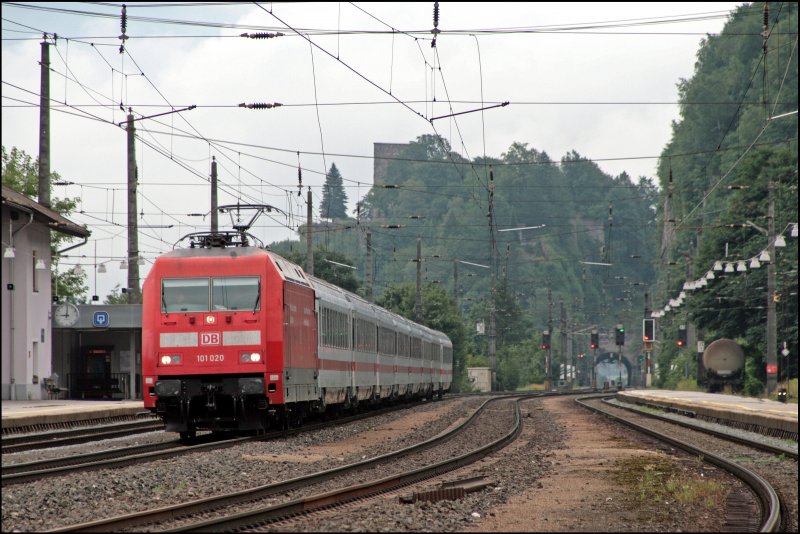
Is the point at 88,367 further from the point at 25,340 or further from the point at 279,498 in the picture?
the point at 279,498

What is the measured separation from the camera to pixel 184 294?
71.9 feet

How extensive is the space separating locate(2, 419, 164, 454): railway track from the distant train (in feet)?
129

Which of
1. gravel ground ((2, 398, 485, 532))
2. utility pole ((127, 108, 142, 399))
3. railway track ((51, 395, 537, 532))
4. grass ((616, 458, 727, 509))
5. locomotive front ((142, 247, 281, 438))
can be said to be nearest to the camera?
railway track ((51, 395, 537, 532))

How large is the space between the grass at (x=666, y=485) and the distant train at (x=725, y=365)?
4523 cm

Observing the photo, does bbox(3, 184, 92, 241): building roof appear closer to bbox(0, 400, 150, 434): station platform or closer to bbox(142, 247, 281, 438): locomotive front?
bbox(0, 400, 150, 434): station platform

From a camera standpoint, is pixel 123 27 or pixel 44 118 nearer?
pixel 123 27

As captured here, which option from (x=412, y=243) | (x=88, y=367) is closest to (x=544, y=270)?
(x=412, y=243)

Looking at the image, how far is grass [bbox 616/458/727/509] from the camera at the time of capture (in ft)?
43.1

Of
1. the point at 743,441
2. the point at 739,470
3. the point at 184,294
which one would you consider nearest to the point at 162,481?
the point at 739,470

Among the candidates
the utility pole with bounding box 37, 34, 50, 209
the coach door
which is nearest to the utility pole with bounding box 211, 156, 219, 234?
the utility pole with bounding box 37, 34, 50, 209

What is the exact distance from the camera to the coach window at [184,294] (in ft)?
71.6

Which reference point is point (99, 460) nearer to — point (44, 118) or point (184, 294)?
point (184, 294)

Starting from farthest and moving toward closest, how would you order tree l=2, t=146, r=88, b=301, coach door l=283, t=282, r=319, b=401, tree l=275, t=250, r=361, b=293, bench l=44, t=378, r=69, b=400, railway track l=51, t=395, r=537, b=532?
tree l=275, t=250, r=361, b=293, tree l=2, t=146, r=88, b=301, bench l=44, t=378, r=69, b=400, coach door l=283, t=282, r=319, b=401, railway track l=51, t=395, r=537, b=532

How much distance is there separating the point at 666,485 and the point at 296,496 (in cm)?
456
